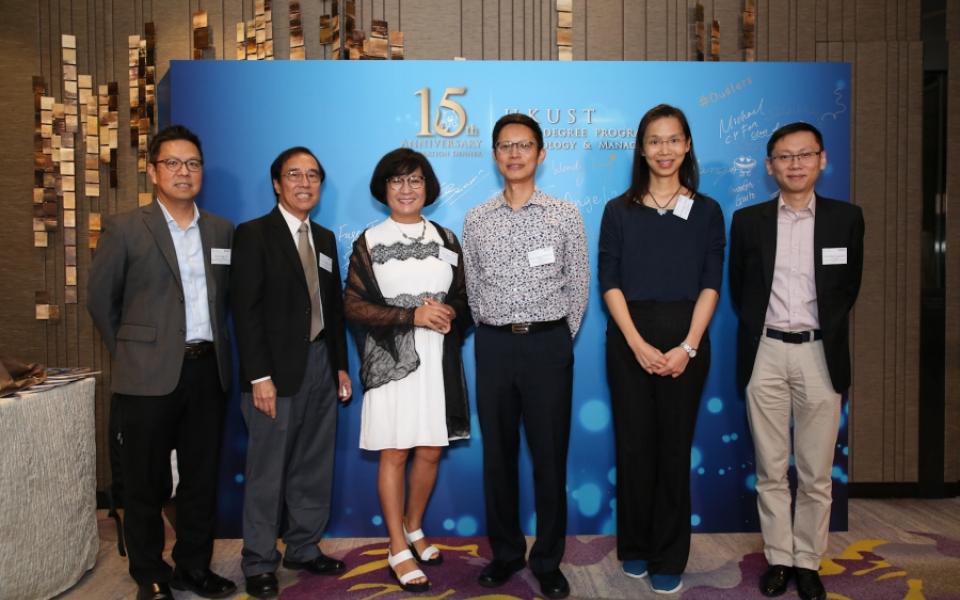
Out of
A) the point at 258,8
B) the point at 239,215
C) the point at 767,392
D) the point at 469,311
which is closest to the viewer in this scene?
the point at 767,392

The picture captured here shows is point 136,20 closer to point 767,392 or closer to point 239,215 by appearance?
point 239,215

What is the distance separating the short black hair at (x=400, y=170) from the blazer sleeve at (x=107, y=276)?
1.04 m

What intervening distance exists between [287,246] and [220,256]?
27 centimetres

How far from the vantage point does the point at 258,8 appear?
3.88m

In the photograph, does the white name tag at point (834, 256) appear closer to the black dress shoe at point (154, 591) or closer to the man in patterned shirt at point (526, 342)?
the man in patterned shirt at point (526, 342)

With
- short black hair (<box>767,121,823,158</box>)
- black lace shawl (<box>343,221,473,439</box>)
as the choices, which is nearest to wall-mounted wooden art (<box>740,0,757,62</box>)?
short black hair (<box>767,121,823,158</box>)

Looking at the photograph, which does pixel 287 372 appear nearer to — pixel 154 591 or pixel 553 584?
pixel 154 591

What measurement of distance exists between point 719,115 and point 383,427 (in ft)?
7.41

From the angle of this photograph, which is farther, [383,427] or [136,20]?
[136,20]

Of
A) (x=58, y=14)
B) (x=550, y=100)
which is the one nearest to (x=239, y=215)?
(x=550, y=100)

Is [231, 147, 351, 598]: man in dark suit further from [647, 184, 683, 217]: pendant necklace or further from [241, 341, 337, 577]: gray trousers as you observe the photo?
[647, 184, 683, 217]: pendant necklace

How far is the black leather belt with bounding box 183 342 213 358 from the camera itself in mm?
2576

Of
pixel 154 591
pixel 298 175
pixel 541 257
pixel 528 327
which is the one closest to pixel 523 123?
pixel 541 257

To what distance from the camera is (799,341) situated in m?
2.67
